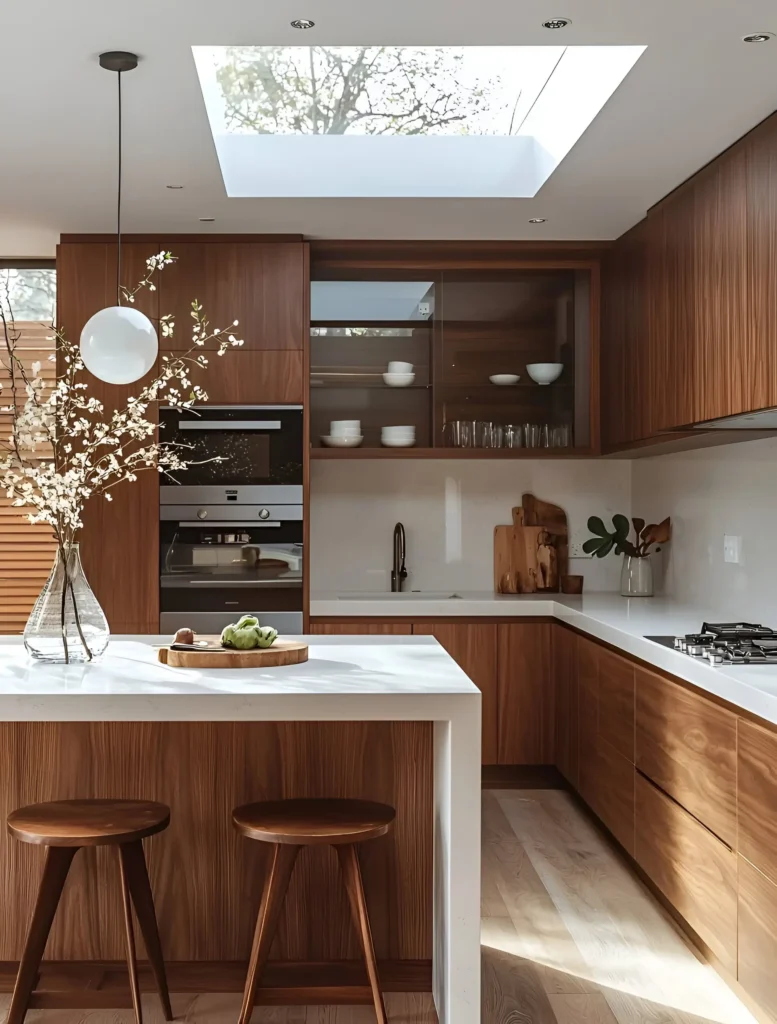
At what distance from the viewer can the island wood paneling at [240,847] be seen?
274 cm

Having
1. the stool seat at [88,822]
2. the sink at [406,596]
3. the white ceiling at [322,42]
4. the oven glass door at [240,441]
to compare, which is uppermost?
the white ceiling at [322,42]

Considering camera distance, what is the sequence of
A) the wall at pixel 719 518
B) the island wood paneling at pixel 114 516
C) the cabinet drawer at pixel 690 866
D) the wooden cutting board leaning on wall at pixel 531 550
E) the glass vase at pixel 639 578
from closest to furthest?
the cabinet drawer at pixel 690 866, the wall at pixel 719 518, the island wood paneling at pixel 114 516, the glass vase at pixel 639 578, the wooden cutting board leaning on wall at pixel 531 550

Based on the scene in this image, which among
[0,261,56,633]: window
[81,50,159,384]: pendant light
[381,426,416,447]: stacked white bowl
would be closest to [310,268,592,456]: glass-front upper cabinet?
[381,426,416,447]: stacked white bowl

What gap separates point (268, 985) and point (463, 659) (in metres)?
2.27

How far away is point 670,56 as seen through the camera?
2701mm

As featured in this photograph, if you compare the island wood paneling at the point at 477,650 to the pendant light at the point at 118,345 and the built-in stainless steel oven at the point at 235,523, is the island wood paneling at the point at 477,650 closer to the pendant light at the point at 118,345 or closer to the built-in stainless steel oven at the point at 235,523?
the built-in stainless steel oven at the point at 235,523

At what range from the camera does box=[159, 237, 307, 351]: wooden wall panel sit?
463 cm

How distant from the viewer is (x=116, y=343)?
2.57m

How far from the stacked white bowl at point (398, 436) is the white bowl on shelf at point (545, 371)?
612mm


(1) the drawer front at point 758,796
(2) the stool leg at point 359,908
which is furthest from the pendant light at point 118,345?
(1) the drawer front at point 758,796

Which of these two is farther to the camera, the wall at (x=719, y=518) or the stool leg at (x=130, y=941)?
the wall at (x=719, y=518)

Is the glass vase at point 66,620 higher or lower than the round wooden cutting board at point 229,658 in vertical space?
higher

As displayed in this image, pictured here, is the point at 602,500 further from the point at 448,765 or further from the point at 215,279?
the point at 448,765

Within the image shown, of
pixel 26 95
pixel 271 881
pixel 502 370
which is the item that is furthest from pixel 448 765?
pixel 502 370
